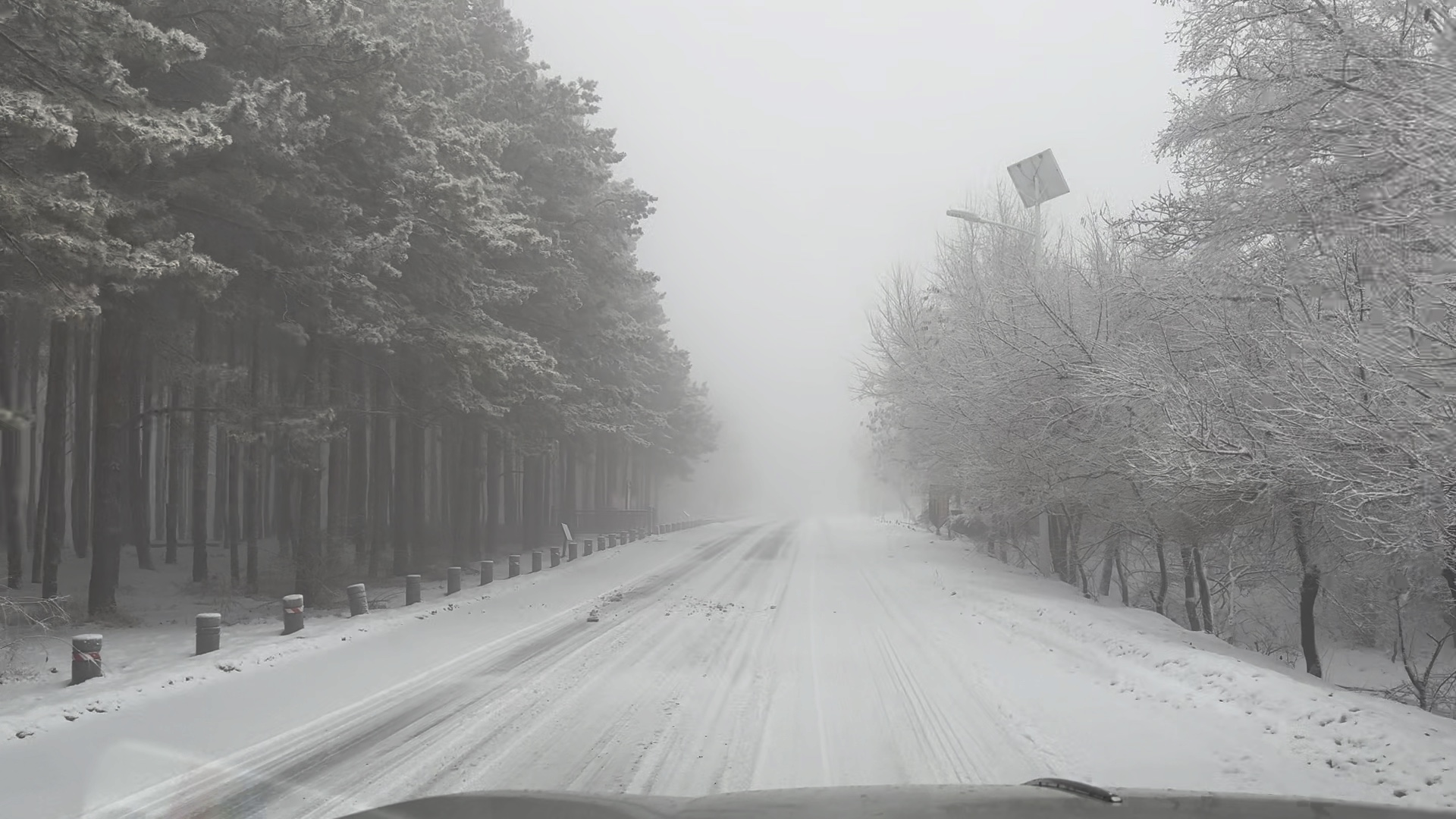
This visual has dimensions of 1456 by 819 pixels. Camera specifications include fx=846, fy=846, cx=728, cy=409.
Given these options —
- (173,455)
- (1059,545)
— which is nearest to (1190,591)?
(1059,545)

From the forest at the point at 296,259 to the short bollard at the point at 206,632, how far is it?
3.38 m

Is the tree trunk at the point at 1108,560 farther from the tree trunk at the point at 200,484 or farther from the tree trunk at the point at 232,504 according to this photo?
the tree trunk at the point at 232,504

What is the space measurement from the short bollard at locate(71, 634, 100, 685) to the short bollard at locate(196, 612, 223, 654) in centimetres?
142

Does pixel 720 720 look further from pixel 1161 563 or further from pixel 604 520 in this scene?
pixel 604 520

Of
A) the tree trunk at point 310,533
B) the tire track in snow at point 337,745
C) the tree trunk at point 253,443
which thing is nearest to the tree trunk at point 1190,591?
the tire track in snow at point 337,745

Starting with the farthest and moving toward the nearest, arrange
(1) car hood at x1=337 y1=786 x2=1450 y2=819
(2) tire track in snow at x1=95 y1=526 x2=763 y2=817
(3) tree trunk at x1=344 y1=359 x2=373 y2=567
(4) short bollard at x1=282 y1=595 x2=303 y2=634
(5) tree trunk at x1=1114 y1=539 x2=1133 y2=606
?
(5) tree trunk at x1=1114 y1=539 x2=1133 y2=606 < (3) tree trunk at x1=344 y1=359 x2=373 y2=567 < (4) short bollard at x1=282 y1=595 x2=303 y2=634 < (2) tire track in snow at x1=95 y1=526 x2=763 y2=817 < (1) car hood at x1=337 y1=786 x2=1450 y2=819

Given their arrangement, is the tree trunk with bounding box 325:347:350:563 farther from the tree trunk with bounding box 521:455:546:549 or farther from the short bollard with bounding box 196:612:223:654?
the tree trunk with bounding box 521:455:546:549

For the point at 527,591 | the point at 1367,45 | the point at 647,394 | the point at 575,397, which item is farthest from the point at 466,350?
the point at 647,394

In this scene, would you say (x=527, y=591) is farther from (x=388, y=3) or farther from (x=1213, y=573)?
(x=1213, y=573)

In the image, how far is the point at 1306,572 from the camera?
35.0ft

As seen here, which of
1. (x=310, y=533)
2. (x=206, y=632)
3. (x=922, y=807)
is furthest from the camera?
(x=310, y=533)

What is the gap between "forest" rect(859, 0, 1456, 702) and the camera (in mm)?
4895

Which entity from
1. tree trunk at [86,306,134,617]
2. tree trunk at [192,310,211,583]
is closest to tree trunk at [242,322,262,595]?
tree trunk at [192,310,211,583]

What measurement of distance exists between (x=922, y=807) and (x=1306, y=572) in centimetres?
984
